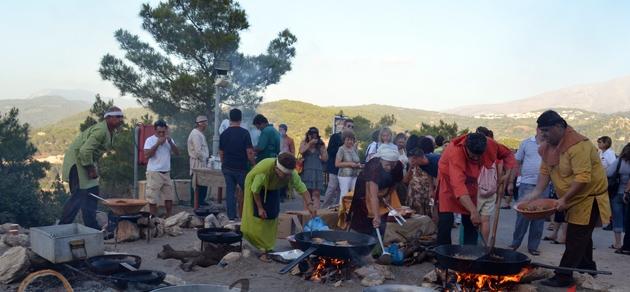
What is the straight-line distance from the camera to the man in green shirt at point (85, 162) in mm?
6485

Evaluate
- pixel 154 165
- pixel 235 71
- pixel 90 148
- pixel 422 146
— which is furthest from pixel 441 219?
pixel 235 71

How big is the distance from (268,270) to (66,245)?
216 cm

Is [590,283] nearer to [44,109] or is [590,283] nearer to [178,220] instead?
[178,220]

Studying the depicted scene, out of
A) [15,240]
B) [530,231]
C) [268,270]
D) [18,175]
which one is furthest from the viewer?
[18,175]

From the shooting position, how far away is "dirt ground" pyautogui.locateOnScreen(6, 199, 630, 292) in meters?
5.50

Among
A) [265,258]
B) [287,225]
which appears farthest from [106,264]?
[287,225]

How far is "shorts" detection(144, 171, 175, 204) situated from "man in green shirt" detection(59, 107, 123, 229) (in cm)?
200

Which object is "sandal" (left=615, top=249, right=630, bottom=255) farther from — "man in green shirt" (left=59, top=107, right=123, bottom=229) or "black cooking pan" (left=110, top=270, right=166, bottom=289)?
"man in green shirt" (left=59, top=107, right=123, bottom=229)

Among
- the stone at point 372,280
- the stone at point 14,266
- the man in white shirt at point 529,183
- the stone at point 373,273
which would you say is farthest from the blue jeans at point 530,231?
the stone at point 14,266

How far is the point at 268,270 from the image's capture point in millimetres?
6074

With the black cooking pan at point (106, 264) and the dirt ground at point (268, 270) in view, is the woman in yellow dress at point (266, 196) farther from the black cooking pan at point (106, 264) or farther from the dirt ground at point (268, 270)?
the black cooking pan at point (106, 264)

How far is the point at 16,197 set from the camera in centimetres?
1057

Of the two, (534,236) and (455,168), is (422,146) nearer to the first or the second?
(534,236)

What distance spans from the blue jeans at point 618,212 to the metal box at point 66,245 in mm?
7253
